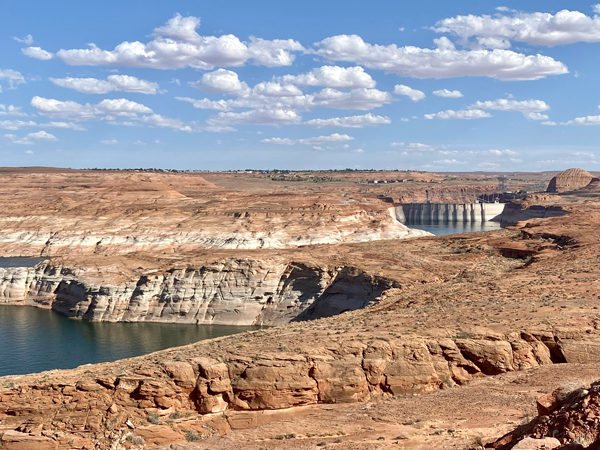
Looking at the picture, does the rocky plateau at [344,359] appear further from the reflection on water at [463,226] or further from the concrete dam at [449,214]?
the concrete dam at [449,214]

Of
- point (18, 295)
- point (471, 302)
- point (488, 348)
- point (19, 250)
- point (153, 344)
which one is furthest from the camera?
point (19, 250)

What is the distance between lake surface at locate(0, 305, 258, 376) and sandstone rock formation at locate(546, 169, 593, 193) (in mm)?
151409

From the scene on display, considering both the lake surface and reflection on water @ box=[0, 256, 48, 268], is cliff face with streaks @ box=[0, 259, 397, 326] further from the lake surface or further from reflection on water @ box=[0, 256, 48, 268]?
reflection on water @ box=[0, 256, 48, 268]

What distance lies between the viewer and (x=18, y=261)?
225ft

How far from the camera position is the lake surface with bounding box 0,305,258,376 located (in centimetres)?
3641

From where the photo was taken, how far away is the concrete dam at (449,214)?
144 metres

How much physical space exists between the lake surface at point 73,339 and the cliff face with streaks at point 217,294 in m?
1.06

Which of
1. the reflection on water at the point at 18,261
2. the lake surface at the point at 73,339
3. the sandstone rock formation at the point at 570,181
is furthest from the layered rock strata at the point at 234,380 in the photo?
the sandstone rock formation at the point at 570,181

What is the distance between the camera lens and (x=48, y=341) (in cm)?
4116

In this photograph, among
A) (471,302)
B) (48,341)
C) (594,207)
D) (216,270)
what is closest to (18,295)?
(48,341)

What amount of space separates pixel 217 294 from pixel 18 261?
31814 mm

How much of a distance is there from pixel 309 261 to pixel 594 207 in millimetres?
66645

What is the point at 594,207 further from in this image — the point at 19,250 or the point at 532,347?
the point at 532,347

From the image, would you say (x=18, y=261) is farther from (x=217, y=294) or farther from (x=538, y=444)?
(x=538, y=444)
